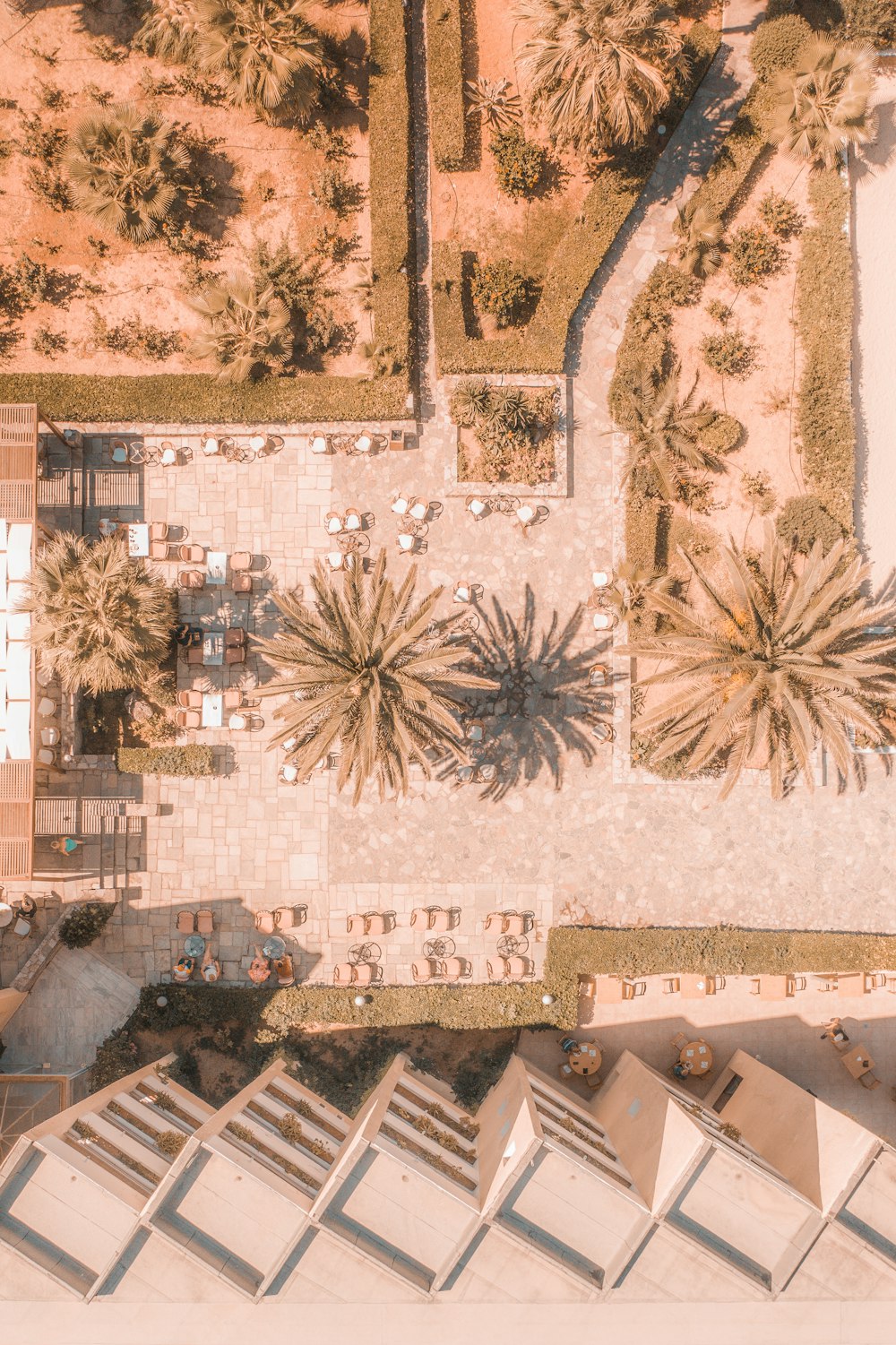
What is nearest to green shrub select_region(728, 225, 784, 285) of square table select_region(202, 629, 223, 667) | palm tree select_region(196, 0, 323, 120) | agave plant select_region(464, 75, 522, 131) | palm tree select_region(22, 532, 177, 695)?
agave plant select_region(464, 75, 522, 131)

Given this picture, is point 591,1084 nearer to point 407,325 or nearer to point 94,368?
point 407,325

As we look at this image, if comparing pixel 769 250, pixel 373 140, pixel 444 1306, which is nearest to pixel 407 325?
pixel 373 140

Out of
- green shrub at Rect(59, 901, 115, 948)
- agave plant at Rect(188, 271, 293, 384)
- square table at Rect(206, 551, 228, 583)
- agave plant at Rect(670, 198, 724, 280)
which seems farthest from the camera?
square table at Rect(206, 551, 228, 583)

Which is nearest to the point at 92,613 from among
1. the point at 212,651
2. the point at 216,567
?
the point at 212,651

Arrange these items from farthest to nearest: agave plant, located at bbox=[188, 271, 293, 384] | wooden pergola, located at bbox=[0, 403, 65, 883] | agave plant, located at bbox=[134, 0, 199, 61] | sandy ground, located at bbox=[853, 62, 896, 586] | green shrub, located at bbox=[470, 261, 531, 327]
→ sandy ground, located at bbox=[853, 62, 896, 586], green shrub, located at bbox=[470, 261, 531, 327], agave plant, located at bbox=[188, 271, 293, 384], agave plant, located at bbox=[134, 0, 199, 61], wooden pergola, located at bbox=[0, 403, 65, 883]

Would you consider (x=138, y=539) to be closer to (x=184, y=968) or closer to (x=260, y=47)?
(x=184, y=968)

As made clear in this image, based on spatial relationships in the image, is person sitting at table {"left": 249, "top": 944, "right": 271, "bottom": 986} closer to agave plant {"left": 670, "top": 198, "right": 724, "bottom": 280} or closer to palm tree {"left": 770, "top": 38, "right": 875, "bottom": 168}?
agave plant {"left": 670, "top": 198, "right": 724, "bottom": 280}

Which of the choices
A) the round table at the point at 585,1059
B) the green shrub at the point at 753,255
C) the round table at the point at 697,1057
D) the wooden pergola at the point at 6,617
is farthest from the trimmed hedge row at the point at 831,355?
the wooden pergola at the point at 6,617

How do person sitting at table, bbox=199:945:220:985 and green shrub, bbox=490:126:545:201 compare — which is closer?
person sitting at table, bbox=199:945:220:985
